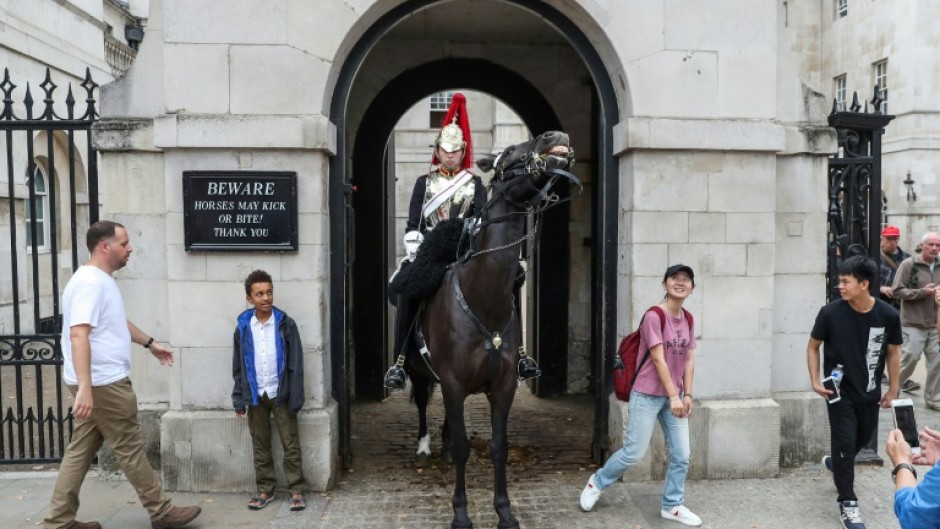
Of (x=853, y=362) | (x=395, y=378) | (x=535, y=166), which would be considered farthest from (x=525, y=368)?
(x=853, y=362)

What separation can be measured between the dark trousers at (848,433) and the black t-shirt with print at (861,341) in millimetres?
83

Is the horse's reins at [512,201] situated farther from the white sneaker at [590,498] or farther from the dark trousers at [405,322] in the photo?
the white sneaker at [590,498]

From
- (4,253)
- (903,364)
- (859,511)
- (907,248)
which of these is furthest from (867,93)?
(4,253)

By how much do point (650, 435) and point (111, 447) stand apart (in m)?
3.70

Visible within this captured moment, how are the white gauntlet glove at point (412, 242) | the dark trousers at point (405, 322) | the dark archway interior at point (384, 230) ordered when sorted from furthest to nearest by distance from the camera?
the dark archway interior at point (384, 230) < the white gauntlet glove at point (412, 242) < the dark trousers at point (405, 322)

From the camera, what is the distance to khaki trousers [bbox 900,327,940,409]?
8.59m

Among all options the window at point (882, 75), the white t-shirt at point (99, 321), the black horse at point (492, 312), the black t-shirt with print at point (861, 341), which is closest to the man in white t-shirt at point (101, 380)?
the white t-shirt at point (99, 321)

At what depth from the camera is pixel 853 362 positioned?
4973 mm

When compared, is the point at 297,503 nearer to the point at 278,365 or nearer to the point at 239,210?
the point at 278,365

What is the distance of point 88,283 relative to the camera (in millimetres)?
4621

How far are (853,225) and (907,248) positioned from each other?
22.0 m

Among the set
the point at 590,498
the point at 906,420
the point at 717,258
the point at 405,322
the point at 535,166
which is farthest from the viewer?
the point at 717,258

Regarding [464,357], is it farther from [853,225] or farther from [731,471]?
[853,225]

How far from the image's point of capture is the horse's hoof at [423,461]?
664 cm
